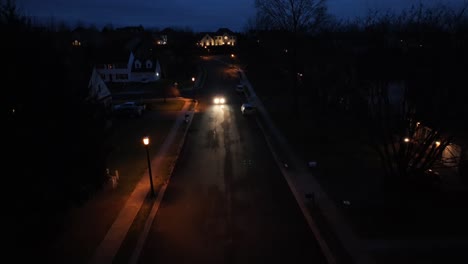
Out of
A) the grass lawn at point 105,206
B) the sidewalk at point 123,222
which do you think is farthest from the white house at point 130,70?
the sidewalk at point 123,222

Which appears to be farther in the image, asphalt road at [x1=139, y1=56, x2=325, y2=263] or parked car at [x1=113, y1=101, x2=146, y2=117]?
parked car at [x1=113, y1=101, x2=146, y2=117]

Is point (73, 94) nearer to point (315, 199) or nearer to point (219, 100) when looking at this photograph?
point (315, 199)

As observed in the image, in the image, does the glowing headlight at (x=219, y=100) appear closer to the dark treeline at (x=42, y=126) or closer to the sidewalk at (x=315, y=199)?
the sidewalk at (x=315, y=199)

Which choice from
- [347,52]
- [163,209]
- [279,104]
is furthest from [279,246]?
[279,104]

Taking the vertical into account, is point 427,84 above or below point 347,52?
below

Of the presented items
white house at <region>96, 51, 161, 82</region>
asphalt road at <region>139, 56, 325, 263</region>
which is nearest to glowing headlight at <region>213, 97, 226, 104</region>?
asphalt road at <region>139, 56, 325, 263</region>

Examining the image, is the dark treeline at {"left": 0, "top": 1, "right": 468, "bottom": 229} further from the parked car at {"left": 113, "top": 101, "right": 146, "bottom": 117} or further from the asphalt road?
the parked car at {"left": 113, "top": 101, "right": 146, "bottom": 117}

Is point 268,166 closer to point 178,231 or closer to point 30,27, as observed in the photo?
point 178,231
